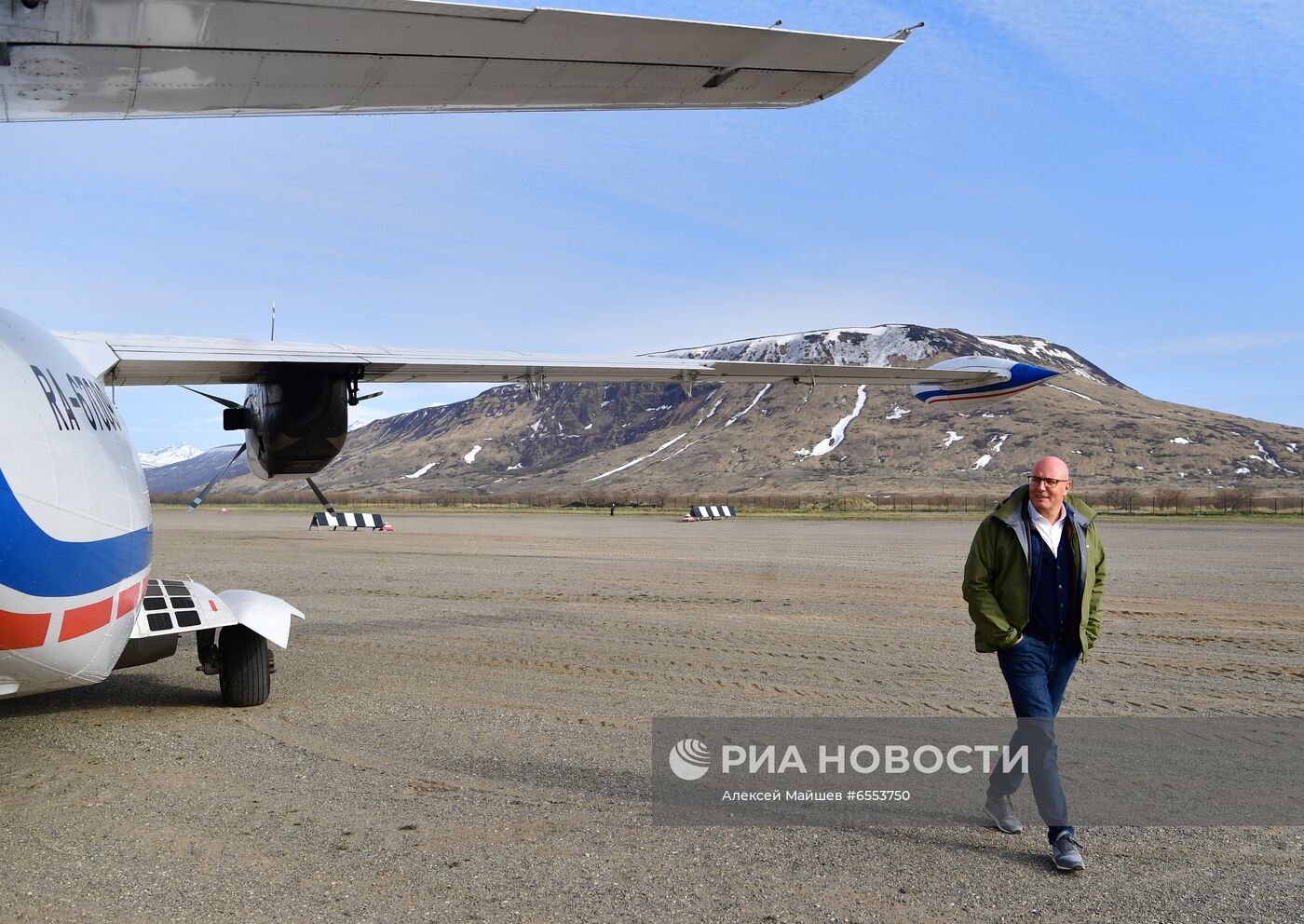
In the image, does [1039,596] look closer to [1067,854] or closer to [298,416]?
[1067,854]

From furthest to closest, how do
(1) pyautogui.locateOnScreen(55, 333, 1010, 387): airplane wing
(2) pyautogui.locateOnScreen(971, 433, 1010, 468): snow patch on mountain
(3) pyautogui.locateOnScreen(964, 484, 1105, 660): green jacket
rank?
(2) pyautogui.locateOnScreen(971, 433, 1010, 468): snow patch on mountain
(1) pyautogui.locateOnScreen(55, 333, 1010, 387): airplane wing
(3) pyautogui.locateOnScreen(964, 484, 1105, 660): green jacket

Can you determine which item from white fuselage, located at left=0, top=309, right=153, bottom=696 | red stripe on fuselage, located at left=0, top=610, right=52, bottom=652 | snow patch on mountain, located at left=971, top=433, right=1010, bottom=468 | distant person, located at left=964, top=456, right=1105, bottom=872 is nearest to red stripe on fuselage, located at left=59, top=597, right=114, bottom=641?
white fuselage, located at left=0, top=309, right=153, bottom=696

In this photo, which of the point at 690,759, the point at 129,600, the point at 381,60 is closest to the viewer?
the point at 381,60

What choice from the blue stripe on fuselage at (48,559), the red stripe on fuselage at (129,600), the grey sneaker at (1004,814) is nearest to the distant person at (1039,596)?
the grey sneaker at (1004,814)

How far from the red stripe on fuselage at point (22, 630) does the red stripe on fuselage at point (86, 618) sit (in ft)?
0.51

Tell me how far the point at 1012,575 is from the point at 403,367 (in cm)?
658

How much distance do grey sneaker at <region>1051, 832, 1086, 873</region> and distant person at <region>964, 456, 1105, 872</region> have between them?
6cm

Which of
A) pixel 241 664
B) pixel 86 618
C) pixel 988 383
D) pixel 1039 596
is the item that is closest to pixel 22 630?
pixel 86 618

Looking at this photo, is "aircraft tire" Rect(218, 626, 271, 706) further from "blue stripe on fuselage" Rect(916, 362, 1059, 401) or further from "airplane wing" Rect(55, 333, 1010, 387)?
"blue stripe on fuselage" Rect(916, 362, 1059, 401)

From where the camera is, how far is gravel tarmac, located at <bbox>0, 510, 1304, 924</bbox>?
4.66 meters

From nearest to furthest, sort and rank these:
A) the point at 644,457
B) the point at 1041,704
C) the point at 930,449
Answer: the point at 1041,704, the point at 930,449, the point at 644,457

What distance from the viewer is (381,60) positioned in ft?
11.8

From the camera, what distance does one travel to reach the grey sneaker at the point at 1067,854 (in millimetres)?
4930

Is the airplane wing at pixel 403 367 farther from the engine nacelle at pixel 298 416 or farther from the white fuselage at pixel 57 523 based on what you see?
the white fuselage at pixel 57 523
